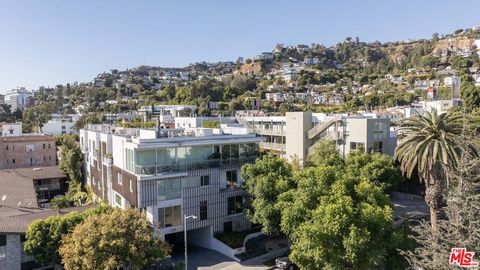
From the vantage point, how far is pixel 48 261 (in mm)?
27359

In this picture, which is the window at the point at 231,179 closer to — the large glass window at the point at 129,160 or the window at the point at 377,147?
the large glass window at the point at 129,160

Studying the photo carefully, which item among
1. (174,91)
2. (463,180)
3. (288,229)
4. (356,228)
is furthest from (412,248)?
(174,91)

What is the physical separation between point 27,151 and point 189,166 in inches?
1760

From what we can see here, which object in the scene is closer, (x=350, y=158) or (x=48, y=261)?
(x=48, y=261)

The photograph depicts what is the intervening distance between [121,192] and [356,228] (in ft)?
75.6

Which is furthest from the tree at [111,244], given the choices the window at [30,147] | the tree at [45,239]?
the window at [30,147]

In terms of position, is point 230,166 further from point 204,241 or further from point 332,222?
point 332,222

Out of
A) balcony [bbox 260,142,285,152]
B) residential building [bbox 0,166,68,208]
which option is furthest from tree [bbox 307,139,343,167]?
residential building [bbox 0,166,68,208]

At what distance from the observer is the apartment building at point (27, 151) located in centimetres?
6291

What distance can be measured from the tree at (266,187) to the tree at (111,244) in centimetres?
941

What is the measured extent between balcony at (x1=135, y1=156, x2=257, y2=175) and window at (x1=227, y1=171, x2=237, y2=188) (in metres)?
1.07

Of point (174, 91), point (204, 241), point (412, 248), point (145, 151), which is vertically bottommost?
point (204, 241)

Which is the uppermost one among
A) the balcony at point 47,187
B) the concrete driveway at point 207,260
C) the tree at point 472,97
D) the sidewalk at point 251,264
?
the tree at point 472,97

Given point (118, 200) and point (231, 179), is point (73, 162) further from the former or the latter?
point (231, 179)
